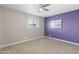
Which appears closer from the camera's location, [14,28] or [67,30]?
[67,30]

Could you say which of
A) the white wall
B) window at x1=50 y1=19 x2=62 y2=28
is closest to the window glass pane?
window at x1=50 y1=19 x2=62 y2=28

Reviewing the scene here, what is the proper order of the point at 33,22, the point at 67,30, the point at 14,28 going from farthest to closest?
the point at 14,28, the point at 67,30, the point at 33,22

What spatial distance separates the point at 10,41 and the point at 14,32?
338 millimetres

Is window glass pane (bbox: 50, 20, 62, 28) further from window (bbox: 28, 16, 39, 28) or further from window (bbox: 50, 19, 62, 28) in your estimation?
window (bbox: 28, 16, 39, 28)

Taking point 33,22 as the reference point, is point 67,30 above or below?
below

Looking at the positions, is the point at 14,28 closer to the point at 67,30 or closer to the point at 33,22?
the point at 33,22

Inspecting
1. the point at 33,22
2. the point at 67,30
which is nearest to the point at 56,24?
the point at 67,30

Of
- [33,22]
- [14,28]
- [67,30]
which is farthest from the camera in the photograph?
[14,28]

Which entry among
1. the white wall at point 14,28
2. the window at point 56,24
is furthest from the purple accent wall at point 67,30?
the white wall at point 14,28

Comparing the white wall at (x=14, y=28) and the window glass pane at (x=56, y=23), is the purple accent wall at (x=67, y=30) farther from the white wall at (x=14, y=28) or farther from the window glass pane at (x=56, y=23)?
the white wall at (x=14, y=28)
